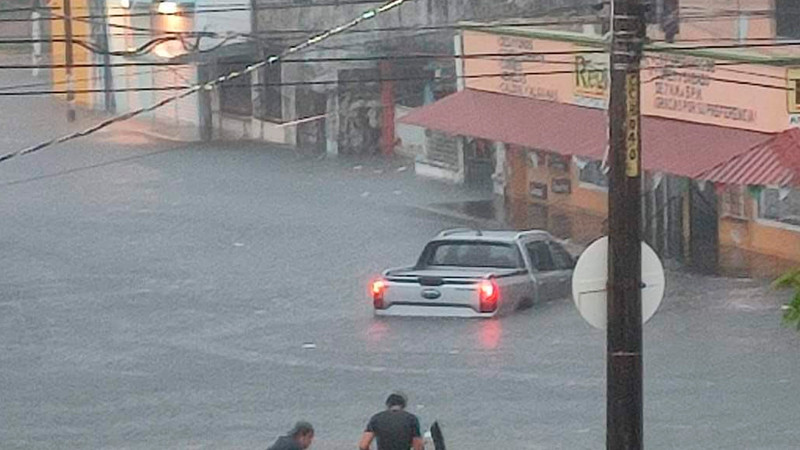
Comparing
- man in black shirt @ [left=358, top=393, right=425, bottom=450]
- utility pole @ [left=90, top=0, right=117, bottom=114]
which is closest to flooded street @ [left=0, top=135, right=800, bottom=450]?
man in black shirt @ [left=358, top=393, right=425, bottom=450]

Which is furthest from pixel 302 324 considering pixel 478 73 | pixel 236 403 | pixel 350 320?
pixel 478 73

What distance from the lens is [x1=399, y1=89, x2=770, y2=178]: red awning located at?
102 feet

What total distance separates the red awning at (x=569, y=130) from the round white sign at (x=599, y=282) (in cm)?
1523

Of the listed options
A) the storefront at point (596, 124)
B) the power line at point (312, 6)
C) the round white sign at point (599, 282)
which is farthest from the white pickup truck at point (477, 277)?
the round white sign at point (599, 282)

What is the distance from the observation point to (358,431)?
19.4 meters

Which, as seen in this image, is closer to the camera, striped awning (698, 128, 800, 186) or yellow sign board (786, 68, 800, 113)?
striped awning (698, 128, 800, 186)

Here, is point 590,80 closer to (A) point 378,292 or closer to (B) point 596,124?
(B) point 596,124

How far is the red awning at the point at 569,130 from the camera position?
3098 cm

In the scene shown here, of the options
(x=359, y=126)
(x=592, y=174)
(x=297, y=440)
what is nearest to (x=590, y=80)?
(x=592, y=174)

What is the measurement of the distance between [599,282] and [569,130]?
79.3 ft

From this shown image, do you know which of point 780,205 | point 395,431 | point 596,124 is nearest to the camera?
point 395,431

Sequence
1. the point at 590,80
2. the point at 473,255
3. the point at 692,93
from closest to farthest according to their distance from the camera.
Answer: the point at 473,255 → the point at 692,93 → the point at 590,80

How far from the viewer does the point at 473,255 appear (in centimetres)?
2756

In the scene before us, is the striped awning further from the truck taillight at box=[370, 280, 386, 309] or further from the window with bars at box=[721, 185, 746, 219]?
the truck taillight at box=[370, 280, 386, 309]
